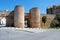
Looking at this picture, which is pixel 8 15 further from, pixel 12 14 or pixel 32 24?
pixel 32 24

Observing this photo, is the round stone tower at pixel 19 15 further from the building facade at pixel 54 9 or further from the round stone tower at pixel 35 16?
the building facade at pixel 54 9

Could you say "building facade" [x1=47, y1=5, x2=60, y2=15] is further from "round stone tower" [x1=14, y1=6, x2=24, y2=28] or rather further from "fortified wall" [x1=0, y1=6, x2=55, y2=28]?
"round stone tower" [x1=14, y1=6, x2=24, y2=28]

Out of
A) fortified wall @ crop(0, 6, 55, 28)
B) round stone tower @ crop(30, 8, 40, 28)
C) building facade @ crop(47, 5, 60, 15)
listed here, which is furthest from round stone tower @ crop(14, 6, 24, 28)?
building facade @ crop(47, 5, 60, 15)

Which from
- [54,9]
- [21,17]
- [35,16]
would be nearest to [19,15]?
[21,17]

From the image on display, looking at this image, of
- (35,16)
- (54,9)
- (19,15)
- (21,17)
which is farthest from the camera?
(54,9)

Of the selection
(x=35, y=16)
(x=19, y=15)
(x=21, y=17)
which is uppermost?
(x=19, y=15)

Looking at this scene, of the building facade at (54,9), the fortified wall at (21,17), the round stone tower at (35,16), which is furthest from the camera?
the building facade at (54,9)

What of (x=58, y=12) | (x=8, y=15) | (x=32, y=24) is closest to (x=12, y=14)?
(x=8, y=15)

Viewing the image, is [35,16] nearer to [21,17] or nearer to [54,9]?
[21,17]

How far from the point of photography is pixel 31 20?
126 ft

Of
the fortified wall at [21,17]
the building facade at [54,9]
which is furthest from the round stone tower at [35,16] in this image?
the building facade at [54,9]

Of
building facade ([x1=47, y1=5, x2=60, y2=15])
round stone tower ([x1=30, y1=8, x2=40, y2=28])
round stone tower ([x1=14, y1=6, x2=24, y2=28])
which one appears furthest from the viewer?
building facade ([x1=47, y1=5, x2=60, y2=15])

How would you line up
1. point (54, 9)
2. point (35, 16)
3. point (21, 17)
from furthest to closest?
point (54, 9), point (35, 16), point (21, 17)

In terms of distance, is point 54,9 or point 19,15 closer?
point 19,15
